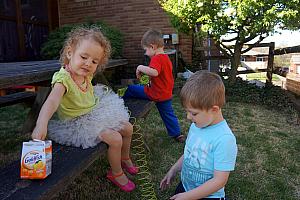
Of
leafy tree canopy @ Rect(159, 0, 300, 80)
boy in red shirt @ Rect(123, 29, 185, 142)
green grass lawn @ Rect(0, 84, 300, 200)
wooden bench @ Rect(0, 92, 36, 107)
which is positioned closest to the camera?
green grass lawn @ Rect(0, 84, 300, 200)

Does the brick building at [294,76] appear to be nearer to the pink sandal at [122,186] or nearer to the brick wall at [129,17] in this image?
the brick wall at [129,17]

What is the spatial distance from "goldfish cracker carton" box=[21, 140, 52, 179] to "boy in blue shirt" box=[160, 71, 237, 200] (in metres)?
0.61

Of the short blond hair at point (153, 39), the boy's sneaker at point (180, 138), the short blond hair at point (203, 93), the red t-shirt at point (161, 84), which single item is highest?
the short blond hair at point (153, 39)

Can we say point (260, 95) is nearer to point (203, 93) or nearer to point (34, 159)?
point (203, 93)

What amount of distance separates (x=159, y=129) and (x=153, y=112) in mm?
963

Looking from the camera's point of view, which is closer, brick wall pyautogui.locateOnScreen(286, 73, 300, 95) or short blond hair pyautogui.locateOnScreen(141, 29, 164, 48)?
short blond hair pyautogui.locateOnScreen(141, 29, 164, 48)

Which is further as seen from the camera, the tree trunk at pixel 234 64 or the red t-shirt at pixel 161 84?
the tree trunk at pixel 234 64

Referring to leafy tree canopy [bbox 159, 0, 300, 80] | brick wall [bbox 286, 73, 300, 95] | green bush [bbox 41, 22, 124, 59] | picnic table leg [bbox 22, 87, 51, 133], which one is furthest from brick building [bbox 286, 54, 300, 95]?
picnic table leg [bbox 22, 87, 51, 133]

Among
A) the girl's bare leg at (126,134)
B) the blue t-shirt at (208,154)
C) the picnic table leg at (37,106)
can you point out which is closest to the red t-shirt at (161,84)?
the girl's bare leg at (126,134)

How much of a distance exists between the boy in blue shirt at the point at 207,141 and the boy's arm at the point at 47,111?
74 centimetres

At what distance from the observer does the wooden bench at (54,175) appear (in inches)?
50.6

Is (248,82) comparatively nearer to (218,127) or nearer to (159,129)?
(159,129)

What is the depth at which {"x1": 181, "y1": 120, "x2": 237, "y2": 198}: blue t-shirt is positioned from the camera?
4.28 ft

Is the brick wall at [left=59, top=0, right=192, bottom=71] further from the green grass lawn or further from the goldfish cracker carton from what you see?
the goldfish cracker carton
